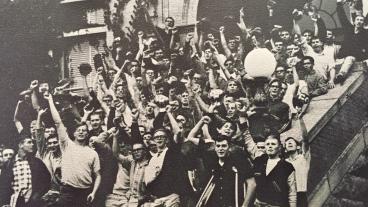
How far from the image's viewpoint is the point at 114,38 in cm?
752

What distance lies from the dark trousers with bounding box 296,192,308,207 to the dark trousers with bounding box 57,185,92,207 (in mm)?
2941

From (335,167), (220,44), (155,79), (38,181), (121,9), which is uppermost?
(121,9)

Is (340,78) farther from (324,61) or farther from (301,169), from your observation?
(301,169)

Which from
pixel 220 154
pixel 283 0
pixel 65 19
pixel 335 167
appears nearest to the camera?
pixel 335 167

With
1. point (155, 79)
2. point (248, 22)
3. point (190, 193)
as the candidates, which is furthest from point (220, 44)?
point (190, 193)

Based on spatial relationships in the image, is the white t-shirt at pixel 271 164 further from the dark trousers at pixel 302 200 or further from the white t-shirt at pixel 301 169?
the dark trousers at pixel 302 200

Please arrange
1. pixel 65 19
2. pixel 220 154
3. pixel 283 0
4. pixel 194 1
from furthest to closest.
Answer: pixel 65 19 < pixel 194 1 < pixel 283 0 < pixel 220 154

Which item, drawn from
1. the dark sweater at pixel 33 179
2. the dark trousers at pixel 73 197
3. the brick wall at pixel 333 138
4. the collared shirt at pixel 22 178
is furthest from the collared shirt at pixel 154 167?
the brick wall at pixel 333 138

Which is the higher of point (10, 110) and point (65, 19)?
point (65, 19)

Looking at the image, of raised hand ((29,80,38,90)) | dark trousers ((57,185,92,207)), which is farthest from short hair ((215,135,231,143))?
raised hand ((29,80,38,90))

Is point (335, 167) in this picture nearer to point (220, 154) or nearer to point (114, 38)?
point (220, 154)

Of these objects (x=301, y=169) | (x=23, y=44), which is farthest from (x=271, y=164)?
(x=23, y=44)

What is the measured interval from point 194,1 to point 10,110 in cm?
345

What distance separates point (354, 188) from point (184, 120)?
2424 mm
